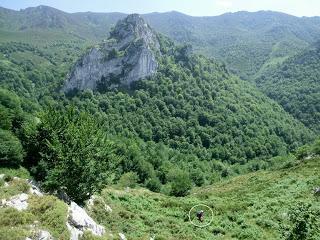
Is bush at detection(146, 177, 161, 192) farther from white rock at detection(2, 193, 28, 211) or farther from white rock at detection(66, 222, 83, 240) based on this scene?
white rock at detection(66, 222, 83, 240)

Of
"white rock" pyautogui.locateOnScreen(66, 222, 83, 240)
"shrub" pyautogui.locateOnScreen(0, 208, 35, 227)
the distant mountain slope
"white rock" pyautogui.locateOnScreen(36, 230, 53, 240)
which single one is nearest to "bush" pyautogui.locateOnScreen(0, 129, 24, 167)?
"shrub" pyautogui.locateOnScreen(0, 208, 35, 227)

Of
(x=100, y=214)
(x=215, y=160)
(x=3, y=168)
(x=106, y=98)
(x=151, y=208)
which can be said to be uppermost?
(x=3, y=168)

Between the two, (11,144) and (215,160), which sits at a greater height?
(11,144)

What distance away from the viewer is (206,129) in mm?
182750

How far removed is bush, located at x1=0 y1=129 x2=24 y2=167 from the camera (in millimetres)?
40656

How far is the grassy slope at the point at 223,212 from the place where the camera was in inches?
1559

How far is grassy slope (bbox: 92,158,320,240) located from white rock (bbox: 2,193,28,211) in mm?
8280

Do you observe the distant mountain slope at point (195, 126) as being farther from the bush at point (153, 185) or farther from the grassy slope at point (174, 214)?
the grassy slope at point (174, 214)

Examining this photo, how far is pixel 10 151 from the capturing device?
41406 mm

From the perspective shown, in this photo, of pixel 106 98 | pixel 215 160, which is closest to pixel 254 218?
pixel 215 160

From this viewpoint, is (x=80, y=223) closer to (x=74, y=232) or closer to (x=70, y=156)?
(x=74, y=232)

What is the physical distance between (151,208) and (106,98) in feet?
473

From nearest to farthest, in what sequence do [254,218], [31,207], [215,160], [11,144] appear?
[31,207] → [11,144] → [254,218] → [215,160]

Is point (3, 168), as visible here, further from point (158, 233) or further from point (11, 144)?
point (158, 233)
